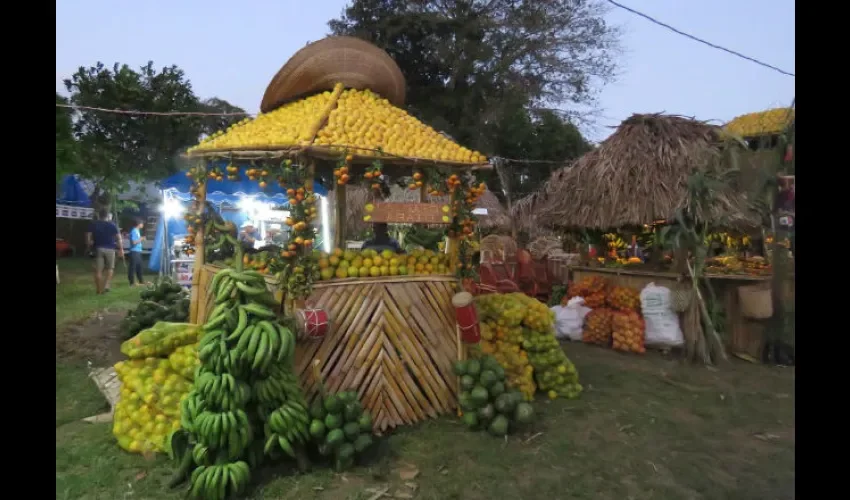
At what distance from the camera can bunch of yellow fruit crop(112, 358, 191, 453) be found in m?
4.73

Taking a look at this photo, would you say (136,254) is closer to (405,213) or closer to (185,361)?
(185,361)

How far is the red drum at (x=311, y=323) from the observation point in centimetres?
475

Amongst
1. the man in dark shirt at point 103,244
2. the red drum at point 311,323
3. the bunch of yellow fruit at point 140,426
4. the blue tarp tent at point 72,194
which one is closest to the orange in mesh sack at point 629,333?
the red drum at point 311,323

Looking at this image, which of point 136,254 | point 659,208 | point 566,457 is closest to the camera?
point 566,457

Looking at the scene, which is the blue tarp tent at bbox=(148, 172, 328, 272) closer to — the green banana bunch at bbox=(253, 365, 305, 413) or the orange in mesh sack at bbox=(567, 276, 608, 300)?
the green banana bunch at bbox=(253, 365, 305, 413)

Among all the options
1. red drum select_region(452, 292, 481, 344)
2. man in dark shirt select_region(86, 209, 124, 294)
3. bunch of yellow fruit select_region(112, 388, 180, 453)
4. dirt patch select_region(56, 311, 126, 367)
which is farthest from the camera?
man in dark shirt select_region(86, 209, 124, 294)

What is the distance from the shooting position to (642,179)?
912 cm

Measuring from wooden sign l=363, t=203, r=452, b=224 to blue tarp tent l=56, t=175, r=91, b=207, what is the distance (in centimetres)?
1096

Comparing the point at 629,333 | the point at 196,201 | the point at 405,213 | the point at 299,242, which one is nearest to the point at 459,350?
the point at 405,213

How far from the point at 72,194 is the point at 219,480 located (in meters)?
12.4

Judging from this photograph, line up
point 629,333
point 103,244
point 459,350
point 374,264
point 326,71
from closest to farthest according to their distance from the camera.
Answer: point 374,264 → point 459,350 → point 326,71 → point 629,333 → point 103,244

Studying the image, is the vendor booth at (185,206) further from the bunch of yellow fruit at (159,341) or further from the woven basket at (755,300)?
the woven basket at (755,300)

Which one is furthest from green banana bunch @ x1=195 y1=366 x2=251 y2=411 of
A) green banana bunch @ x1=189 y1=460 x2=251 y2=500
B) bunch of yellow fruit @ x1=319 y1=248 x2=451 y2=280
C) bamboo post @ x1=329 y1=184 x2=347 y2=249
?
bamboo post @ x1=329 y1=184 x2=347 y2=249
